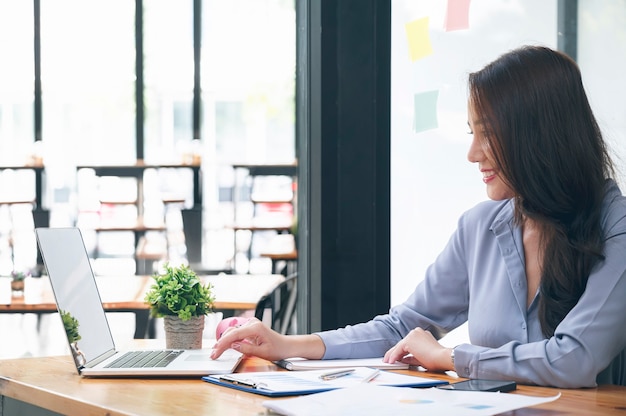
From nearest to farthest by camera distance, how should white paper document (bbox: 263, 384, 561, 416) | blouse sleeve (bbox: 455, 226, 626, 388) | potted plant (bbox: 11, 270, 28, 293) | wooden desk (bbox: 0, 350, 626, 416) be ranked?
white paper document (bbox: 263, 384, 561, 416) → wooden desk (bbox: 0, 350, 626, 416) → blouse sleeve (bbox: 455, 226, 626, 388) → potted plant (bbox: 11, 270, 28, 293)

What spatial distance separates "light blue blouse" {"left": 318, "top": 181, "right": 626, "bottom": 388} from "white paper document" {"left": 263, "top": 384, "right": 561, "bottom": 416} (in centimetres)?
31

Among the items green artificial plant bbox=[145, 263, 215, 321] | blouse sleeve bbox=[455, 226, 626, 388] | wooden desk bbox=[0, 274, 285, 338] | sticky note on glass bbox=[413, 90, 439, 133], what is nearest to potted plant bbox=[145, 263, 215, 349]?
green artificial plant bbox=[145, 263, 215, 321]

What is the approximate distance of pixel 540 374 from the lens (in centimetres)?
148

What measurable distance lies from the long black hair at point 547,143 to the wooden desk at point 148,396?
310mm

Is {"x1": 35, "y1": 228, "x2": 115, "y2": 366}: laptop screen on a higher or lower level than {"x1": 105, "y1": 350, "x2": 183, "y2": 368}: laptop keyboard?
higher

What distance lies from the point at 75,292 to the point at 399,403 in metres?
0.77

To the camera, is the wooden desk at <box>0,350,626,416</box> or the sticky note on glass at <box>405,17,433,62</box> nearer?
the wooden desk at <box>0,350,626,416</box>

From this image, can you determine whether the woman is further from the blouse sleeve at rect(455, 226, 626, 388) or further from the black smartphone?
the black smartphone

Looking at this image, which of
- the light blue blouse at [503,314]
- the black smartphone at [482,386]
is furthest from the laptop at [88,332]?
the black smartphone at [482,386]

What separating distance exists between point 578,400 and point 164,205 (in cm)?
781

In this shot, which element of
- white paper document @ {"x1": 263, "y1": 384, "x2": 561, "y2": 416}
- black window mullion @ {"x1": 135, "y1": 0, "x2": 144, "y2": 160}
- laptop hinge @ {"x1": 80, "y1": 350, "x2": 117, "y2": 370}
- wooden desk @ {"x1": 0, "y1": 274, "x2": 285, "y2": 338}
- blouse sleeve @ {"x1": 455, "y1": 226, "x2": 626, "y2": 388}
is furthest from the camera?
black window mullion @ {"x1": 135, "y1": 0, "x2": 144, "y2": 160}

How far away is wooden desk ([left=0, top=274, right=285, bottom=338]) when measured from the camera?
149 inches

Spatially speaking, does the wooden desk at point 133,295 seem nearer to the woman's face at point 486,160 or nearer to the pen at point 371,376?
the woman's face at point 486,160

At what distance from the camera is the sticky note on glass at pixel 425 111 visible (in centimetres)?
266
